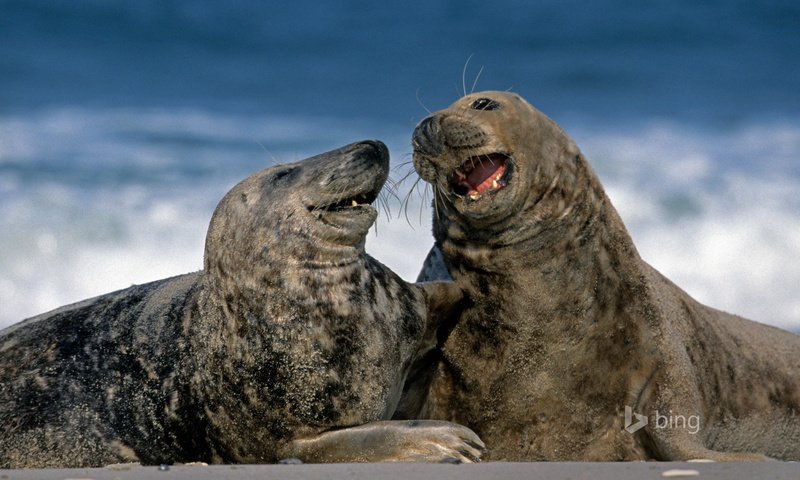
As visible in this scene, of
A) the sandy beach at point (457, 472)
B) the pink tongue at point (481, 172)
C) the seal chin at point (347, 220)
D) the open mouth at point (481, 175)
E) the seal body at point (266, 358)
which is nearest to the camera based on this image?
the sandy beach at point (457, 472)

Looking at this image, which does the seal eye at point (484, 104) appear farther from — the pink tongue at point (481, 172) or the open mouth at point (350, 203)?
the open mouth at point (350, 203)

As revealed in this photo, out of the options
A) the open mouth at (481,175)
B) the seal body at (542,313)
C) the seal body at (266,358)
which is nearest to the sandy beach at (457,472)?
the seal body at (266,358)

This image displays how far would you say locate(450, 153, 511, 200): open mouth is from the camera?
7.76m

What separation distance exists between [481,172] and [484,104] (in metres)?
0.51

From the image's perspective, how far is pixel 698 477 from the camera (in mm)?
5422

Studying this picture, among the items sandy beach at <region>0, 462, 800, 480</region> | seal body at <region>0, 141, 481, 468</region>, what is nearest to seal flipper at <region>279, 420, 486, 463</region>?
seal body at <region>0, 141, 481, 468</region>

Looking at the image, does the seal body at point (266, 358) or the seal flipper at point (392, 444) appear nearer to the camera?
the seal flipper at point (392, 444)

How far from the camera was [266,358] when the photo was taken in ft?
24.6

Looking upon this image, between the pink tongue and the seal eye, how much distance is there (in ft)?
1.30

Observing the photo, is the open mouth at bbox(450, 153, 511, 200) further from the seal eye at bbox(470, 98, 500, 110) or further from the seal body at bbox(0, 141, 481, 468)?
the seal body at bbox(0, 141, 481, 468)

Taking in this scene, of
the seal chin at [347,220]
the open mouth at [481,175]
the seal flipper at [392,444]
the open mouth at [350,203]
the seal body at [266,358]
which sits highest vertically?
the open mouth at [481,175]

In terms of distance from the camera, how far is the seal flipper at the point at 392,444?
679 cm

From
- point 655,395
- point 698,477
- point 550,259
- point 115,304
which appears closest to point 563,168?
point 550,259

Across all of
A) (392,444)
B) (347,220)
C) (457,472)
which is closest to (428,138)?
(347,220)
